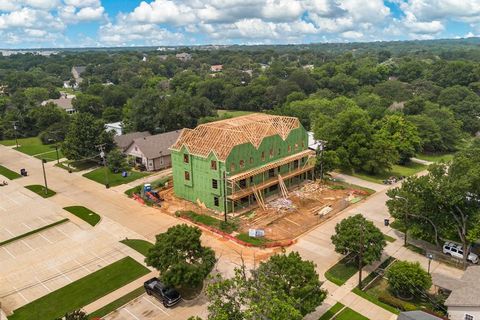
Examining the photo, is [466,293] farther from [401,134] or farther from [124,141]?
[124,141]

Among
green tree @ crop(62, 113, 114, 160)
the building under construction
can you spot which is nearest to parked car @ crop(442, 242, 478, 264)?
the building under construction

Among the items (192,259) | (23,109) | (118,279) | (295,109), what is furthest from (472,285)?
(23,109)

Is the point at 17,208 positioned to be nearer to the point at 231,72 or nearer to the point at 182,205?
the point at 182,205

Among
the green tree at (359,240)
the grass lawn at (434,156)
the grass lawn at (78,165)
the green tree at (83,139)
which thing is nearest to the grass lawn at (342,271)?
the green tree at (359,240)

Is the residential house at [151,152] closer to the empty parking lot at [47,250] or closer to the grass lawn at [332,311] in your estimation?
the empty parking lot at [47,250]

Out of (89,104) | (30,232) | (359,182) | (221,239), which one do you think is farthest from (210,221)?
(89,104)

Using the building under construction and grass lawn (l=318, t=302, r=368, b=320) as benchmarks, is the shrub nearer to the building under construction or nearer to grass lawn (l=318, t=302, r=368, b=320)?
grass lawn (l=318, t=302, r=368, b=320)
